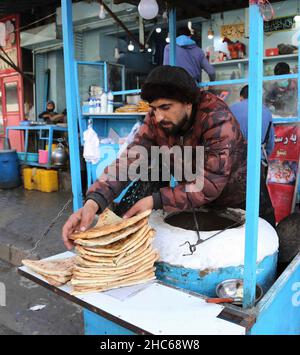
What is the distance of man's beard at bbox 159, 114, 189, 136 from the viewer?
78.8 inches

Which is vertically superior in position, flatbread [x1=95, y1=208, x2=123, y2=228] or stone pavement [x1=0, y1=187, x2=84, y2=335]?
flatbread [x1=95, y1=208, x2=123, y2=228]

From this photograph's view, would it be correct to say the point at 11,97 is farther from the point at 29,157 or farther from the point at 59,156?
the point at 59,156

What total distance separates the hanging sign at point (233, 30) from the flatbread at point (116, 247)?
6104mm

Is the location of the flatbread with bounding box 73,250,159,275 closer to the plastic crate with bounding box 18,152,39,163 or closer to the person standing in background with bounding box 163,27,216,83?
the person standing in background with bounding box 163,27,216,83

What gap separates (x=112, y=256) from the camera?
163cm

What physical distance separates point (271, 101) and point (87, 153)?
121 inches

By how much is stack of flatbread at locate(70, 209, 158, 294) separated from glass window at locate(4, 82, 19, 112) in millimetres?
9808

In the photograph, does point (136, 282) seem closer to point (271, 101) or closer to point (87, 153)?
point (87, 153)

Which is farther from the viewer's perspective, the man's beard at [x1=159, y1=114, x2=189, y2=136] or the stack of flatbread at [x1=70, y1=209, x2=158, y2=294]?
the man's beard at [x1=159, y1=114, x2=189, y2=136]

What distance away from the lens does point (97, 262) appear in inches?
64.2

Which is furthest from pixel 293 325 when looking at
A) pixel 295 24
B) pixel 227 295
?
pixel 295 24

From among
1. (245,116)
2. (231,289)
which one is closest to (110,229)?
(231,289)

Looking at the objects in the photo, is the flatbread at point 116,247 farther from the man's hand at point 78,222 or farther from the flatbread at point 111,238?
the man's hand at point 78,222

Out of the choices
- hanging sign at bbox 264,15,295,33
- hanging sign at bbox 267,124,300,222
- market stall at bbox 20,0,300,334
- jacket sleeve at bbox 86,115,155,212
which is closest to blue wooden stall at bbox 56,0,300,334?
market stall at bbox 20,0,300,334
